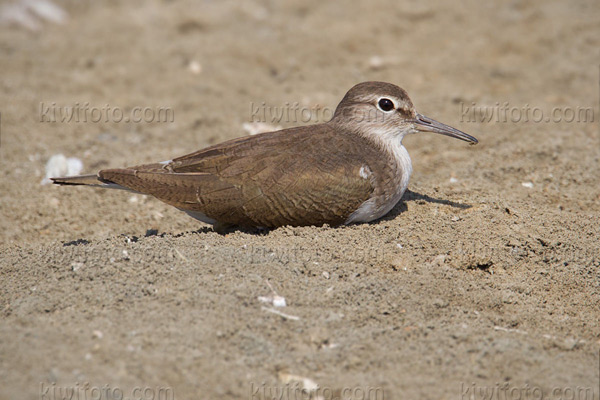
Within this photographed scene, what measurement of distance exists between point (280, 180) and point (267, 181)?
11cm

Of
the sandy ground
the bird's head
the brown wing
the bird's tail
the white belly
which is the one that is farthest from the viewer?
the bird's head

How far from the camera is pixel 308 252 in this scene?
192 inches

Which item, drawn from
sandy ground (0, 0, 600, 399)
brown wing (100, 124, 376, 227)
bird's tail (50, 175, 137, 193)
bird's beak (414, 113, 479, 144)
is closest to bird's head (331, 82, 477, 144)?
bird's beak (414, 113, 479, 144)

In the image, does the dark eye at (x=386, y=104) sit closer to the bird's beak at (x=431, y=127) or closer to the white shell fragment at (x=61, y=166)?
the bird's beak at (x=431, y=127)

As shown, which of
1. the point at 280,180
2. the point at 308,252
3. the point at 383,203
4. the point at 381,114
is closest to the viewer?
the point at 308,252

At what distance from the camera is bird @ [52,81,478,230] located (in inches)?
204

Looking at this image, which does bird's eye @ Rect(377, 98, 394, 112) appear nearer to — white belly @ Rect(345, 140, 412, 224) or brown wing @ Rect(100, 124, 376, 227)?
white belly @ Rect(345, 140, 412, 224)

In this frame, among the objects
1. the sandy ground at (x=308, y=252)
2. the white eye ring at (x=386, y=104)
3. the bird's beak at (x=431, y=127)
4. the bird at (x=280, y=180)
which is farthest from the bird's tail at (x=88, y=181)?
the bird's beak at (x=431, y=127)

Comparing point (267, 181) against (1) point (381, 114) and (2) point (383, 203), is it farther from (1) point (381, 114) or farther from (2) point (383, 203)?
(1) point (381, 114)

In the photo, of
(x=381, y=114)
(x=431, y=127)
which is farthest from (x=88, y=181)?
(x=431, y=127)

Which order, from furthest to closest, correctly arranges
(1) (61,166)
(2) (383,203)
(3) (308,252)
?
(1) (61,166), (2) (383,203), (3) (308,252)

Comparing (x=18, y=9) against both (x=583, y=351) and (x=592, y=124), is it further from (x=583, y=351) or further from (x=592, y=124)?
(x=583, y=351)

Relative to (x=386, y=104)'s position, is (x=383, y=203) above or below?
below

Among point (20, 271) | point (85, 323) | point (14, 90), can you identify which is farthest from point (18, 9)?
point (85, 323)
